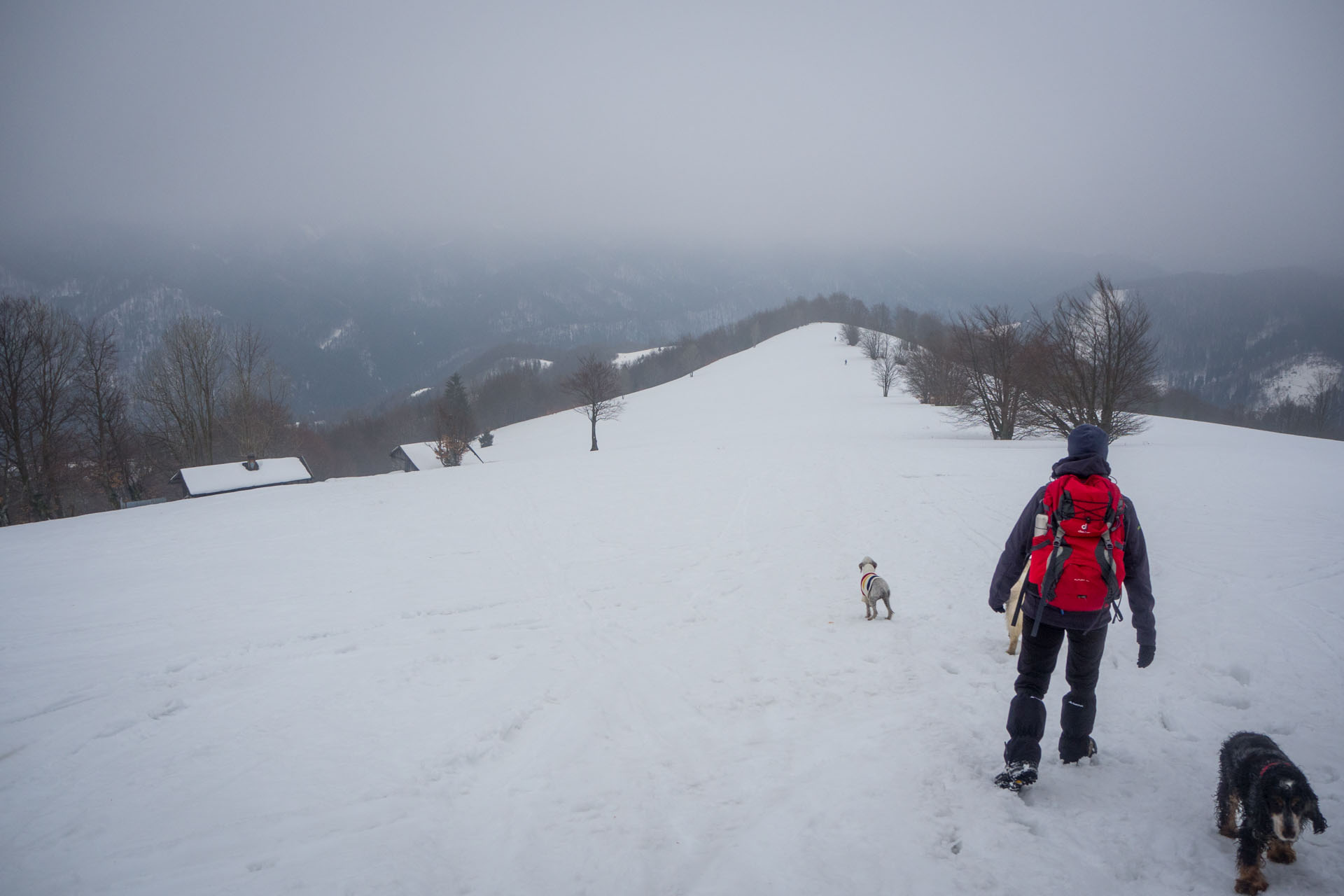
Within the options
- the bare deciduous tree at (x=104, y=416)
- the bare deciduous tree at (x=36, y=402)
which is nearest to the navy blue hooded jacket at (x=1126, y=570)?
the bare deciduous tree at (x=36, y=402)

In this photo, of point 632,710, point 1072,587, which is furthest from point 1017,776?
point 632,710

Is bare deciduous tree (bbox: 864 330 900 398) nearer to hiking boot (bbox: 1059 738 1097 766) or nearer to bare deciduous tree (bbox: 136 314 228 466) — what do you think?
hiking boot (bbox: 1059 738 1097 766)

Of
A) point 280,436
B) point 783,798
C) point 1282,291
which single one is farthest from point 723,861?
point 1282,291

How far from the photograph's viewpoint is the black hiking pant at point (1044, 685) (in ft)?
11.7

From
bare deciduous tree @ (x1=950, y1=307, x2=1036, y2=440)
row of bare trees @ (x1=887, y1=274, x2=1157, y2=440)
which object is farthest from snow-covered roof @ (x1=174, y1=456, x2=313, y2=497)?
row of bare trees @ (x1=887, y1=274, x2=1157, y2=440)

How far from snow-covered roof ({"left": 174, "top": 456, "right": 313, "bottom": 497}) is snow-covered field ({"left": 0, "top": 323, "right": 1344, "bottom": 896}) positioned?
1967 centimetres

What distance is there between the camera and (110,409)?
3108cm

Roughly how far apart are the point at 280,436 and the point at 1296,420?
116806 mm

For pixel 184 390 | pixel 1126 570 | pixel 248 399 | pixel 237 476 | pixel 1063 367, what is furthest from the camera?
pixel 248 399

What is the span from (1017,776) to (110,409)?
4450 cm

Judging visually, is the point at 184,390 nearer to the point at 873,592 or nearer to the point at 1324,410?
the point at 873,592

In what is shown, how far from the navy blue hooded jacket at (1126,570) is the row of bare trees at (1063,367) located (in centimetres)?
1751

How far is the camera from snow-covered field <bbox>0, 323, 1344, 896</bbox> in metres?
3.52

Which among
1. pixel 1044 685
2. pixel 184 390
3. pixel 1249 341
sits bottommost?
pixel 1044 685
